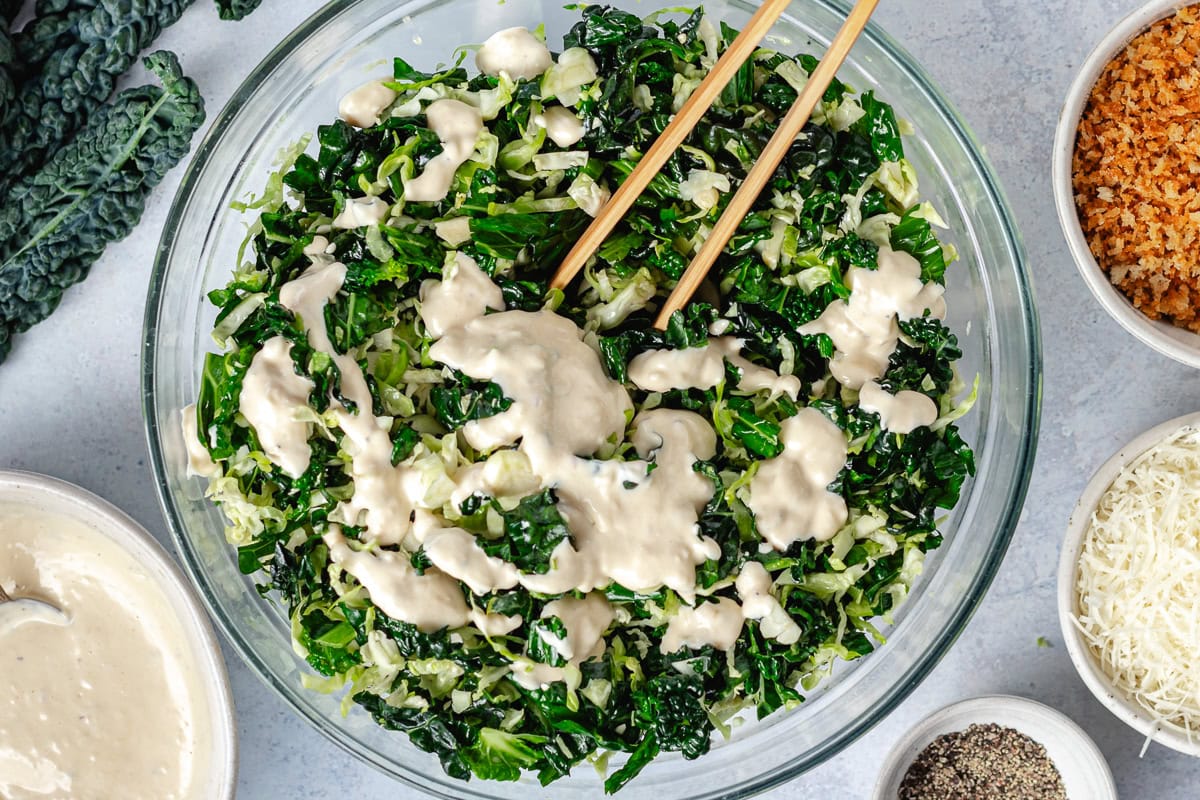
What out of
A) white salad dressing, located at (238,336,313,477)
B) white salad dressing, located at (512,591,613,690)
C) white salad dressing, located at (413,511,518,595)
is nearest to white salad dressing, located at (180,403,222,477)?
white salad dressing, located at (238,336,313,477)

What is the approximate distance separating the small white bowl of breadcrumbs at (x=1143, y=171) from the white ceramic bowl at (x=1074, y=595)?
224 mm

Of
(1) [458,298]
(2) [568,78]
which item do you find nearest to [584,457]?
(1) [458,298]

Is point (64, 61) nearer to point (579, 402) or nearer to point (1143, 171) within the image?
point (579, 402)

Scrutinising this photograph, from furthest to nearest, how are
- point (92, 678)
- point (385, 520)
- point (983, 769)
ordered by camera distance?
1. point (983, 769)
2. point (92, 678)
3. point (385, 520)

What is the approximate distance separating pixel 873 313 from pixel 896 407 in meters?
0.20

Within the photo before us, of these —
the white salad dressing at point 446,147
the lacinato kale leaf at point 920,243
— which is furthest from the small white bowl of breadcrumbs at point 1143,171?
the white salad dressing at point 446,147

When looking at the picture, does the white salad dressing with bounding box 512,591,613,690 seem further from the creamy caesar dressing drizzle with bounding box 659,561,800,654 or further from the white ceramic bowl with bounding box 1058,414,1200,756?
the white ceramic bowl with bounding box 1058,414,1200,756

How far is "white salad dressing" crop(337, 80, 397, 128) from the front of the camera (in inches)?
93.4

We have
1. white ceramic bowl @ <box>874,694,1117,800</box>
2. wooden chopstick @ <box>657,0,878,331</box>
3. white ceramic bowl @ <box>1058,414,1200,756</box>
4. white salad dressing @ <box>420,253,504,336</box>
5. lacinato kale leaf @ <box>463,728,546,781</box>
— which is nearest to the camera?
wooden chopstick @ <box>657,0,878,331</box>

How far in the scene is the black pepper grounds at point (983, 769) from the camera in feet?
9.80

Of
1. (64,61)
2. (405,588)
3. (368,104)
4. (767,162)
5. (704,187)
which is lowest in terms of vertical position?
(405,588)

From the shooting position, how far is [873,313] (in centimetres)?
223

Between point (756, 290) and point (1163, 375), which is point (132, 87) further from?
point (1163, 375)

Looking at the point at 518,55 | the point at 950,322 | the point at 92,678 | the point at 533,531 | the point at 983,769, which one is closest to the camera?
the point at 533,531
